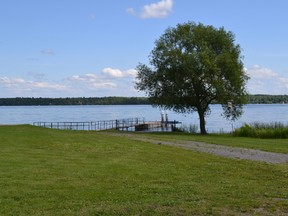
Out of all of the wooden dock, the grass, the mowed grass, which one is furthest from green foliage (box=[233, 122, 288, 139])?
the wooden dock

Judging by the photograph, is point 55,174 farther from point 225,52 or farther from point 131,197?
point 225,52

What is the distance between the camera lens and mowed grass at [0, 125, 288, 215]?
8.40 m

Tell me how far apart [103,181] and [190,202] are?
3.28 metres

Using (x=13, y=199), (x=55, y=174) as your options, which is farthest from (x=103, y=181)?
(x=13, y=199)

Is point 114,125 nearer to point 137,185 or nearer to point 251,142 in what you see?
point 251,142

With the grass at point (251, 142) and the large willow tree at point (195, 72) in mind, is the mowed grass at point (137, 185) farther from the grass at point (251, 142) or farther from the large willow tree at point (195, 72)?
the large willow tree at point (195, 72)

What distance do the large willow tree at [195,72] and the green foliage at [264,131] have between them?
18.8ft

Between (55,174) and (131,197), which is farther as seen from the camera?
(55,174)

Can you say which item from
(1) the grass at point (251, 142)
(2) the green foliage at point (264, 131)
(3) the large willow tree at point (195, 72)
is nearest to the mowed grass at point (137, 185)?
(1) the grass at point (251, 142)

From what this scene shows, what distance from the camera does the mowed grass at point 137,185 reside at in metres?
8.40

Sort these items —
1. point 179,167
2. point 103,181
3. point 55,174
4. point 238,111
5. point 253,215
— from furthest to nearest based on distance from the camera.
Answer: point 238,111
point 179,167
point 55,174
point 103,181
point 253,215

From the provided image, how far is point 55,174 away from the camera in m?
12.4

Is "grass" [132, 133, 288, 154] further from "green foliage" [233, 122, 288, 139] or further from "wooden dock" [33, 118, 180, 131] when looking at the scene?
"wooden dock" [33, 118, 180, 131]

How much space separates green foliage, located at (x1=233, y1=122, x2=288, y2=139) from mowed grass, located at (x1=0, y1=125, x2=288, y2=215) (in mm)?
19891
